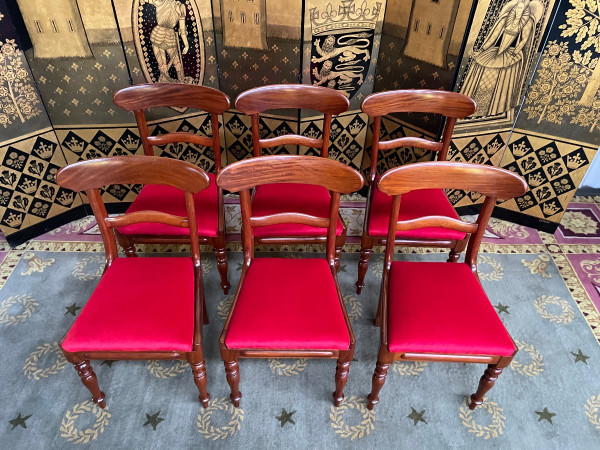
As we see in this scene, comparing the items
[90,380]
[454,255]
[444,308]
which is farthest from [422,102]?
[90,380]

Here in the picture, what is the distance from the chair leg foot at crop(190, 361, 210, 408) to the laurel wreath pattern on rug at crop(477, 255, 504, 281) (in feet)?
5.28

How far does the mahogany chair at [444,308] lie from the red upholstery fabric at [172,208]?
840 millimetres

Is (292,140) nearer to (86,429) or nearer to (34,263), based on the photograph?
(86,429)

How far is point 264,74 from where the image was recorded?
8.01 ft

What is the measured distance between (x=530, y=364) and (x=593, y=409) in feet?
0.91

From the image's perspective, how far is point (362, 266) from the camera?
6.91 feet

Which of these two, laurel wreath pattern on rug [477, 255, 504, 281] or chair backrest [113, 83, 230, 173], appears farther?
laurel wreath pattern on rug [477, 255, 504, 281]

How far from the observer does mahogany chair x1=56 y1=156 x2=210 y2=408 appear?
56.8 inches

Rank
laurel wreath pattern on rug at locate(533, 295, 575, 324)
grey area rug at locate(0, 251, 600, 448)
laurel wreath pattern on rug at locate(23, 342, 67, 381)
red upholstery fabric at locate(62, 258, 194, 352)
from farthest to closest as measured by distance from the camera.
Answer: laurel wreath pattern on rug at locate(533, 295, 575, 324)
laurel wreath pattern on rug at locate(23, 342, 67, 381)
grey area rug at locate(0, 251, 600, 448)
red upholstery fabric at locate(62, 258, 194, 352)

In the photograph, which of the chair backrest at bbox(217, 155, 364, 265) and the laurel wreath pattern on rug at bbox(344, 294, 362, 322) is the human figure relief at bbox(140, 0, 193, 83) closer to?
the chair backrest at bbox(217, 155, 364, 265)

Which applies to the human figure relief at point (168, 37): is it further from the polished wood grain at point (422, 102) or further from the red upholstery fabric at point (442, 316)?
the red upholstery fabric at point (442, 316)

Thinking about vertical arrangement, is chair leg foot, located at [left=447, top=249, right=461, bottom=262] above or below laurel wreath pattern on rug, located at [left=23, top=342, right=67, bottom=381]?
above

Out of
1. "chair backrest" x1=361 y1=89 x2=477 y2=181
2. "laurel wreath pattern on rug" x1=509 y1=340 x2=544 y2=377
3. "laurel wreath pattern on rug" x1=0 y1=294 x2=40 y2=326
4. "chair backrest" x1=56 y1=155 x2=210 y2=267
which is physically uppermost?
"chair backrest" x1=361 y1=89 x2=477 y2=181

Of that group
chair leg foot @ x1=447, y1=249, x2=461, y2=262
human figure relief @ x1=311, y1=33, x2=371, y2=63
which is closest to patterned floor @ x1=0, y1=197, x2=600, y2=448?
chair leg foot @ x1=447, y1=249, x2=461, y2=262
